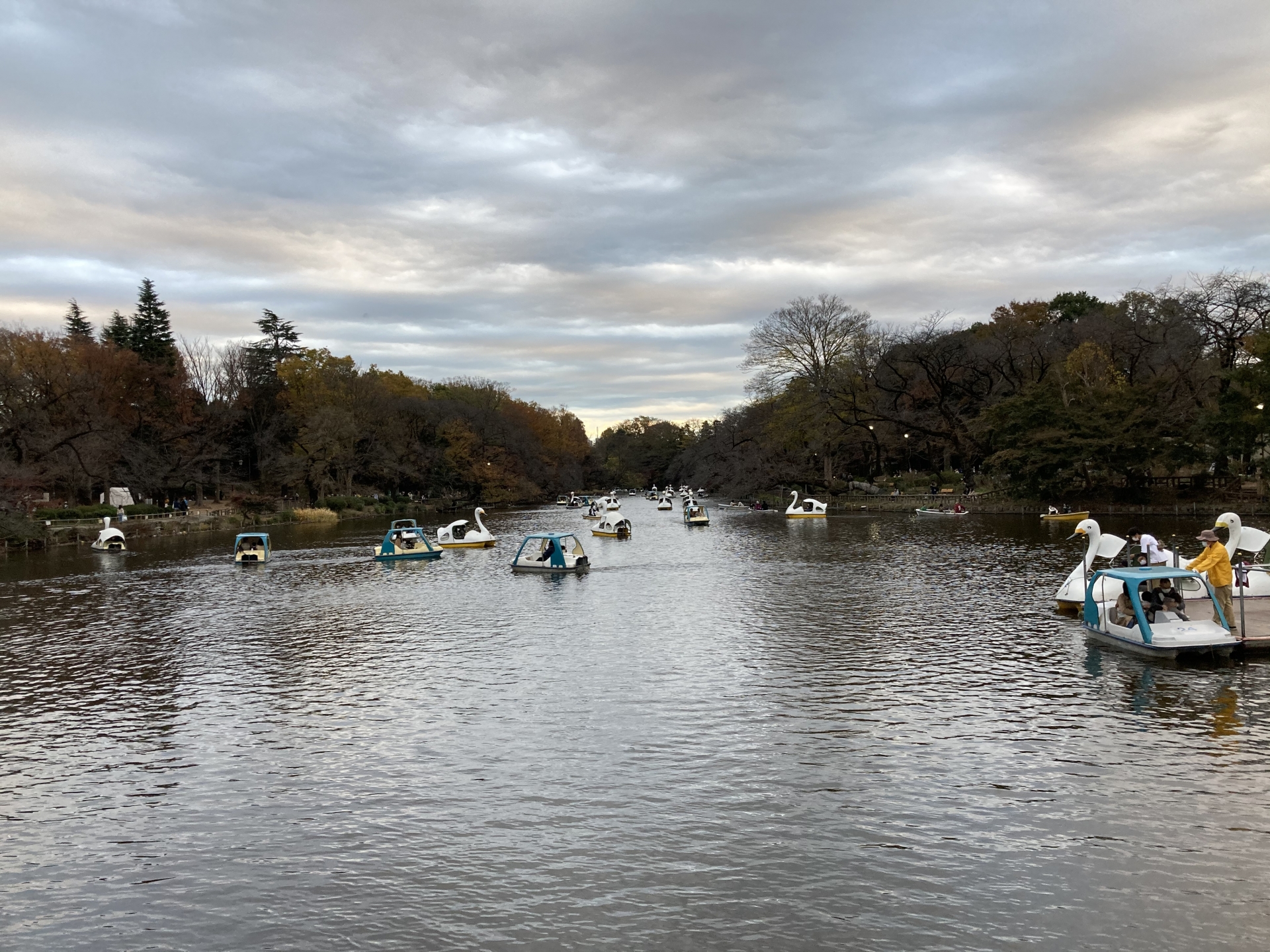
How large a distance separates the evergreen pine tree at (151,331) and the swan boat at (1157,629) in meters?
94.5

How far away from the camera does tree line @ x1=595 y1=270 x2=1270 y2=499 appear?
208ft

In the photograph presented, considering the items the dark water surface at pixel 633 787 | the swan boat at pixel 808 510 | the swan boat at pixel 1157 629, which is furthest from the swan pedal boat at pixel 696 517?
the swan boat at pixel 1157 629

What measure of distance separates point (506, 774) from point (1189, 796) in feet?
29.3

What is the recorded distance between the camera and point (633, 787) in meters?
A: 11.9

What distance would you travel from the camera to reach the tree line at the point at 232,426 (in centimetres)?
6600

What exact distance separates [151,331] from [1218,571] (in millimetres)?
103135

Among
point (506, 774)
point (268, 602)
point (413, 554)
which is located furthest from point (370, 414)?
point (506, 774)

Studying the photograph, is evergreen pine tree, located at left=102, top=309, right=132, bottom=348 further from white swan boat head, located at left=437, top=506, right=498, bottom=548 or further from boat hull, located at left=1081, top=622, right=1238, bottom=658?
boat hull, located at left=1081, top=622, right=1238, bottom=658

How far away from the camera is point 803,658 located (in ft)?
64.5

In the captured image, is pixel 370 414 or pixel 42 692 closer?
pixel 42 692

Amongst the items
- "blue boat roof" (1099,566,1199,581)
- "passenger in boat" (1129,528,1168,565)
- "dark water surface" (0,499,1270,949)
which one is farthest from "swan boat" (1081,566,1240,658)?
"passenger in boat" (1129,528,1168,565)

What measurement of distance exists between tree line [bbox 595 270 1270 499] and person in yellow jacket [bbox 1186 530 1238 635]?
42996 mm

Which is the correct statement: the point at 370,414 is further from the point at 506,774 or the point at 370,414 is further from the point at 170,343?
the point at 506,774

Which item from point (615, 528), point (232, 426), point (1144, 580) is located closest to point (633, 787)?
point (1144, 580)
